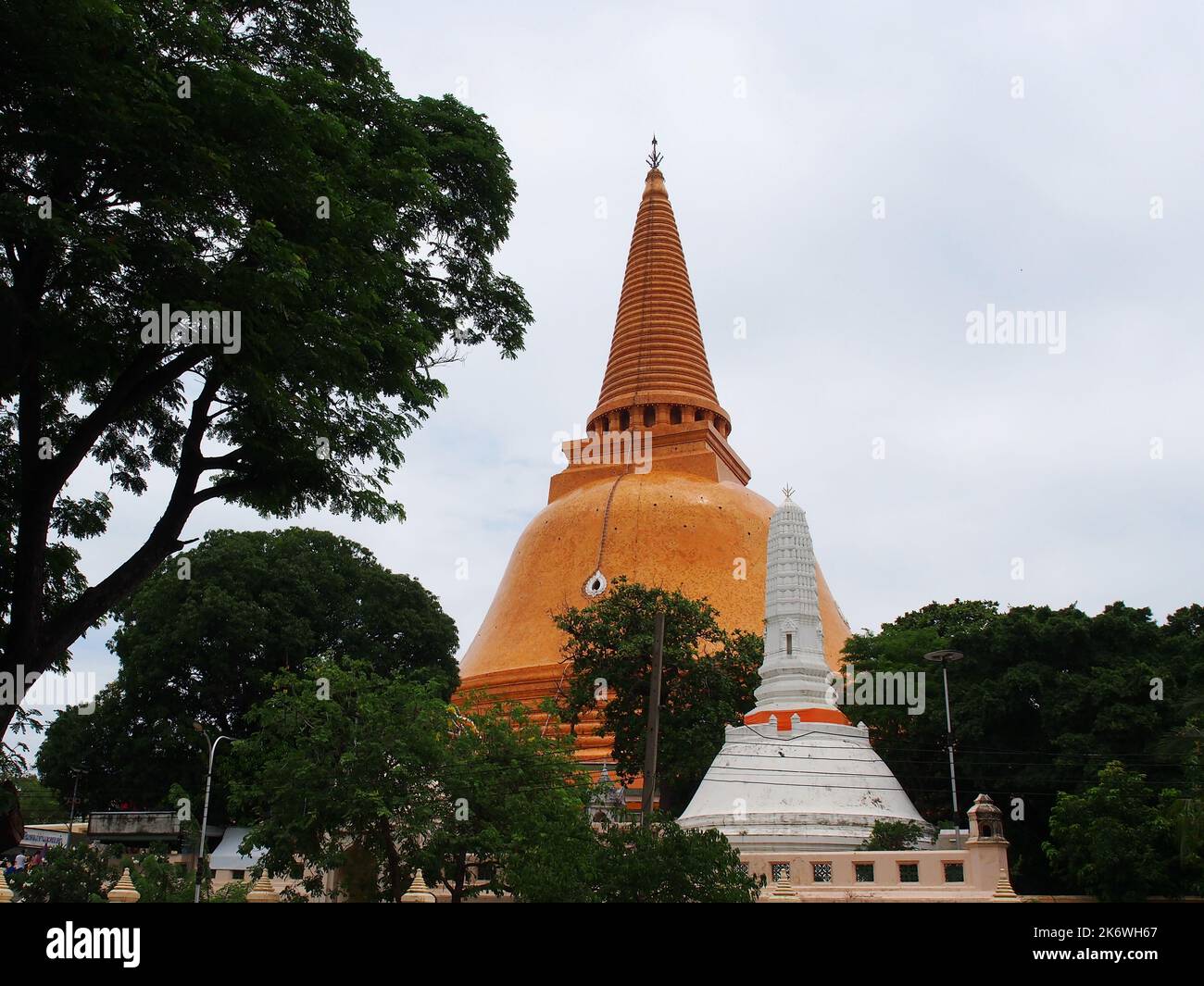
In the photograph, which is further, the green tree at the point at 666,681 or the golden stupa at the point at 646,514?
the golden stupa at the point at 646,514

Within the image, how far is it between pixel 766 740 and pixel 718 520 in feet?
49.6

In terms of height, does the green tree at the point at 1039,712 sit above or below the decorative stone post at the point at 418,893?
above

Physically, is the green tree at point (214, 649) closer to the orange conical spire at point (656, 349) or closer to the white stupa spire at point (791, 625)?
the white stupa spire at point (791, 625)

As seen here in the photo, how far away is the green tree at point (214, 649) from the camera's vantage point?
30844mm

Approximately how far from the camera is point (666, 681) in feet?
88.0

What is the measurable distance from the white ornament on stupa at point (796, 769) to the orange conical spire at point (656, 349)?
55.7 ft

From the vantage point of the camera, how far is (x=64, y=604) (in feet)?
41.5

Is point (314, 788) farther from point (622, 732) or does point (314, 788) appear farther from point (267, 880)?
point (622, 732)

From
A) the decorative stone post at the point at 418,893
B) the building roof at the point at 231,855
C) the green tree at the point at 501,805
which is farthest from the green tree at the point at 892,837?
the building roof at the point at 231,855

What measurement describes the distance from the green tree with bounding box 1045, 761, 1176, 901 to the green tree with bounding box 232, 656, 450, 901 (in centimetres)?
1101

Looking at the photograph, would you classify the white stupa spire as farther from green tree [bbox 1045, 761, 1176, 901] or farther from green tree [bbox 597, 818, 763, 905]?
green tree [bbox 597, 818, 763, 905]

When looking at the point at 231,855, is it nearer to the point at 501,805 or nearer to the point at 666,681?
the point at 666,681

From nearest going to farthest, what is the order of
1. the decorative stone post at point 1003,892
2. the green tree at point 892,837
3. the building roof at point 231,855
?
the decorative stone post at point 1003,892, the green tree at point 892,837, the building roof at point 231,855
